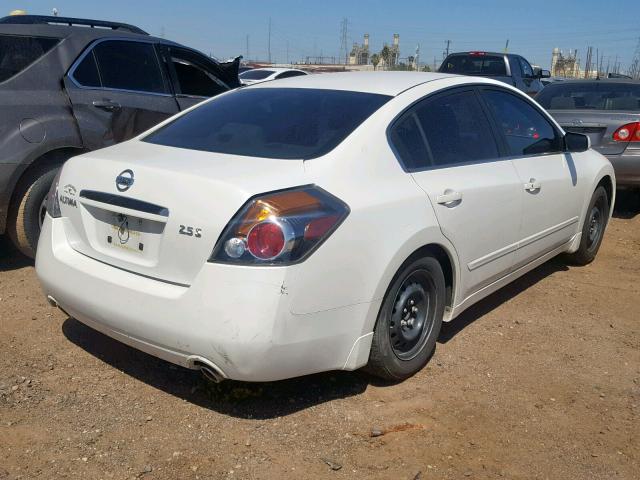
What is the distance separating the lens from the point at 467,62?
606 inches

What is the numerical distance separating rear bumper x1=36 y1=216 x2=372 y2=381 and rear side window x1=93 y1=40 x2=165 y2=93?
9.15 feet

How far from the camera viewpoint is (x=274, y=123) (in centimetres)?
364

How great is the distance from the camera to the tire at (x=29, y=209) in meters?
4.87

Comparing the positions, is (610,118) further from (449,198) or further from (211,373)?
(211,373)

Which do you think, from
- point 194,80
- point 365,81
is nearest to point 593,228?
point 365,81

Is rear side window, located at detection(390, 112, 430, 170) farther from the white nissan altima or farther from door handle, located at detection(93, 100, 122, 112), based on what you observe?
door handle, located at detection(93, 100, 122, 112)

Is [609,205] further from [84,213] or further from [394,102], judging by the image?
[84,213]

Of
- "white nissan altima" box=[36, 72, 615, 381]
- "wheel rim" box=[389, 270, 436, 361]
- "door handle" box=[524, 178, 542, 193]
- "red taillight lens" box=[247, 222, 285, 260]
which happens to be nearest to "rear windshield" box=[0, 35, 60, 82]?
"white nissan altima" box=[36, 72, 615, 381]

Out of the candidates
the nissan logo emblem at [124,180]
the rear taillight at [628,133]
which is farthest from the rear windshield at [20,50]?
the rear taillight at [628,133]

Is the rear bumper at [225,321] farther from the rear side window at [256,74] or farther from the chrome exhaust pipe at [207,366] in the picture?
the rear side window at [256,74]

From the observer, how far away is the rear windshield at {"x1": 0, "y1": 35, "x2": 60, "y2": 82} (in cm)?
504

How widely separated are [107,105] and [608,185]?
4.23 m

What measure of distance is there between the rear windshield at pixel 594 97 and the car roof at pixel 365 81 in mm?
4276

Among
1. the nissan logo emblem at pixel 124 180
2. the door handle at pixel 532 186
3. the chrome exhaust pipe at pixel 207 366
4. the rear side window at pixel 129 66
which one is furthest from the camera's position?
the rear side window at pixel 129 66
